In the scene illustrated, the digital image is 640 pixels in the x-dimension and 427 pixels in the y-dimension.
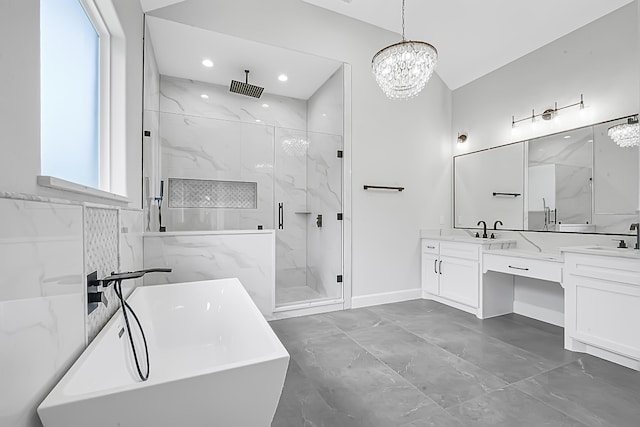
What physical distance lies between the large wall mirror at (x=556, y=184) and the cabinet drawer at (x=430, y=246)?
0.58 meters

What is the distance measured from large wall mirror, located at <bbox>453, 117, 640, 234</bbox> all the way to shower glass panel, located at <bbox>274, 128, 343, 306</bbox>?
181 cm

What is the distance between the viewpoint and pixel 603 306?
2.25m

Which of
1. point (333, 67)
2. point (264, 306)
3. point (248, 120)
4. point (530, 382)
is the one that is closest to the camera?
point (530, 382)

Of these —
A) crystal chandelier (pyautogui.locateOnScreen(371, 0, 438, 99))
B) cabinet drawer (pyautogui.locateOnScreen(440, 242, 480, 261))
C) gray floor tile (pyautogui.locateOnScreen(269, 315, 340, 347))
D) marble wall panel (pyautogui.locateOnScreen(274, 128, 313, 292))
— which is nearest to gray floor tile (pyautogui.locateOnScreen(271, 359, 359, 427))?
gray floor tile (pyautogui.locateOnScreen(269, 315, 340, 347))

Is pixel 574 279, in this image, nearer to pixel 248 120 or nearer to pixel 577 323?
pixel 577 323

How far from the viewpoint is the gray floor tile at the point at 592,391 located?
1.63 metres

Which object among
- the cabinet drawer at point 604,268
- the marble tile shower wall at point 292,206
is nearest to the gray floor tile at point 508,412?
the cabinet drawer at point 604,268

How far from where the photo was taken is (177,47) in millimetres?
3201

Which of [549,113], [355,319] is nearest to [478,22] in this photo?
[549,113]

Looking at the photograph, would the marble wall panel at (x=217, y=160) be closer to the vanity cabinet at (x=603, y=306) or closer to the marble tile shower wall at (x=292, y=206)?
the marble tile shower wall at (x=292, y=206)

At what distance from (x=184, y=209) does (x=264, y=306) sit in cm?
140

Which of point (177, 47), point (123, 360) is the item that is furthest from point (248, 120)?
point (123, 360)

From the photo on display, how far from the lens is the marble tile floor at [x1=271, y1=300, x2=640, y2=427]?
1627 mm

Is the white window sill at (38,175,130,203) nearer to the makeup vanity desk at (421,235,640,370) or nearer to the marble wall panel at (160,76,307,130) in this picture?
the marble wall panel at (160,76,307,130)
